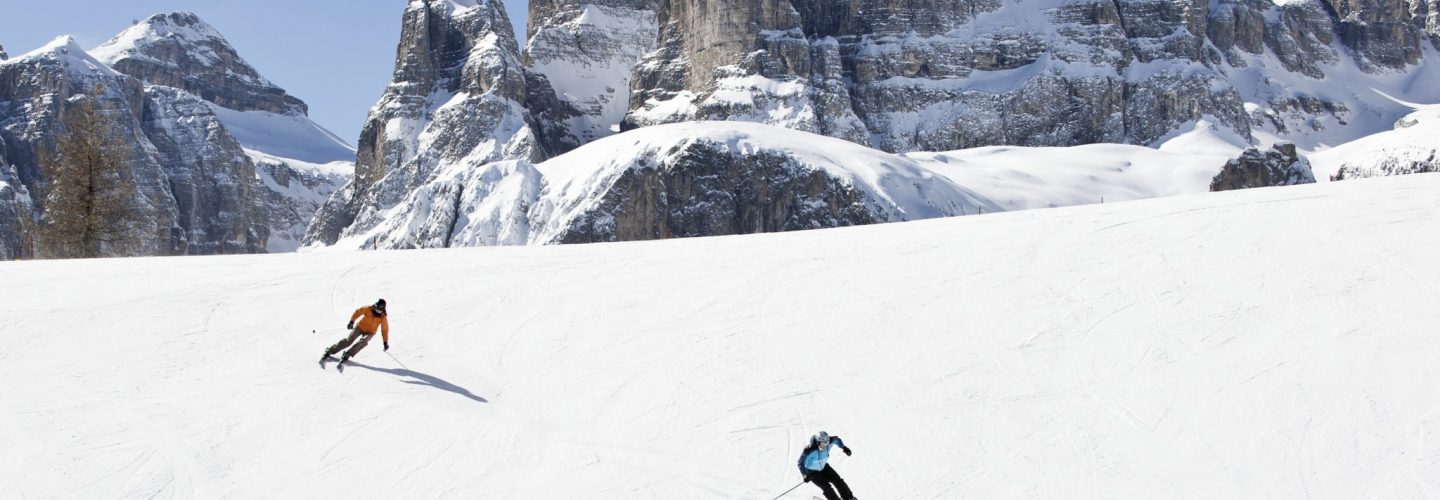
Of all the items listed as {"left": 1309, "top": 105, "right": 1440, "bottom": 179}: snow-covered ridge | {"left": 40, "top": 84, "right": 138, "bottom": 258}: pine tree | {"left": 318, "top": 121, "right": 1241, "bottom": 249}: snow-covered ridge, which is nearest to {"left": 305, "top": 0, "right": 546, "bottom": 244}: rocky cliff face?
{"left": 318, "top": 121, "right": 1241, "bottom": 249}: snow-covered ridge

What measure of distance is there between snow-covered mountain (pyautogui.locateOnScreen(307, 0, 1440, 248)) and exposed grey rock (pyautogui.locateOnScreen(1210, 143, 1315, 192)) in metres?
0.20

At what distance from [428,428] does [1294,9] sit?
16307cm

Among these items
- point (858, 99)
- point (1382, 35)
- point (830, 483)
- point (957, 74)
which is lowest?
point (830, 483)

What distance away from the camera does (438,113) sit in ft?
476

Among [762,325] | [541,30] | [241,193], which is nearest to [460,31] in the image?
[541,30]

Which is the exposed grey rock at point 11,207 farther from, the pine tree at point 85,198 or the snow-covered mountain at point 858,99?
the pine tree at point 85,198

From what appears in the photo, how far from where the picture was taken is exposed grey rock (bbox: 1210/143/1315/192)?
97.4 m

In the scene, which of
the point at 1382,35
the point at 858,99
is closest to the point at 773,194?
the point at 858,99

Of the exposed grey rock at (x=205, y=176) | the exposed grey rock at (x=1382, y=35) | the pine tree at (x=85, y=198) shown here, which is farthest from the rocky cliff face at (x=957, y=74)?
the pine tree at (x=85, y=198)

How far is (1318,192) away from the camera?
81.7 ft

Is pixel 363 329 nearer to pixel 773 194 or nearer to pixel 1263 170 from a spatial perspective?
pixel 773 194

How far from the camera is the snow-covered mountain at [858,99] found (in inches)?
3703

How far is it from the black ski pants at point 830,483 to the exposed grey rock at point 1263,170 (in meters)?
92.9

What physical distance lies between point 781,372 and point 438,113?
134718 mm
